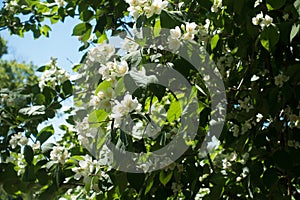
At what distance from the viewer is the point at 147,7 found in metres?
1.12

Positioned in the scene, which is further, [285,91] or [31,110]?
[31,110]

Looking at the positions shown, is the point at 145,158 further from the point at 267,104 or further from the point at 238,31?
the point at 238,31

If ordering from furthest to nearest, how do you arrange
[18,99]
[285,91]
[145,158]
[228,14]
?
[18,99] < [228,14] < [285,91] < [145,158]

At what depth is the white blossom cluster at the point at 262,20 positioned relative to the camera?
117cm

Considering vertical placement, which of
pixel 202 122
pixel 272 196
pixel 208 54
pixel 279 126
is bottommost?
pixel 272 196

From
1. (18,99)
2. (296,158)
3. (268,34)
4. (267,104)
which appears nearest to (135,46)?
(268,34)

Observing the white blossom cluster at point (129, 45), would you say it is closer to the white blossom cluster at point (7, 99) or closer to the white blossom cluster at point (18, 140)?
the white blossom cluster at point (18, 140)

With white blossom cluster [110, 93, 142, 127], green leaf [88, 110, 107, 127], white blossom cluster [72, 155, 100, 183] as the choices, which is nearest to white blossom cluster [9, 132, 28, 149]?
white blossom cluster [72, 155, 100, 183]

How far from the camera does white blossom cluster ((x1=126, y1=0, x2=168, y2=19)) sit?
1109 millimetres

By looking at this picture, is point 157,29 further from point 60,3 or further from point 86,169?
point 60,3

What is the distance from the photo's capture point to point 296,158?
1.26m

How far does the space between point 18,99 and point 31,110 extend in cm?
23

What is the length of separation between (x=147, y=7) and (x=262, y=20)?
0.32 m

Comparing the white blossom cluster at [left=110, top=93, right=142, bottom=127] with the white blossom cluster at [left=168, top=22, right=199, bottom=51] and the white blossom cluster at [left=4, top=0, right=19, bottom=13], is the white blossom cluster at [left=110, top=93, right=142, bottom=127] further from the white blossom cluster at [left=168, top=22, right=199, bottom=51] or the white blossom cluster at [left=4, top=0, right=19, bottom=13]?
the white blossom cluster at [left=4, top=0, right=19, bottom=13]
